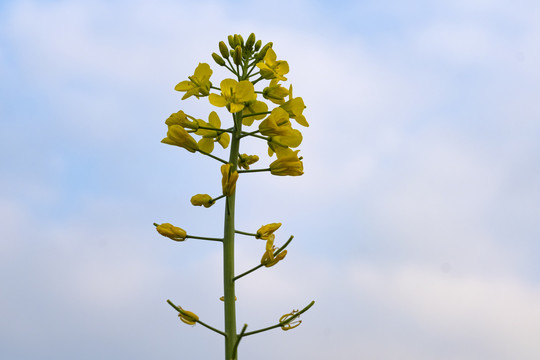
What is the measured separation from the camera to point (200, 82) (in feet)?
17.3

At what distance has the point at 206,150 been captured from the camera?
5.47 metres

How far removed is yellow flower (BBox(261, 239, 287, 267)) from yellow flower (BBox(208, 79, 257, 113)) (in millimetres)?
1250

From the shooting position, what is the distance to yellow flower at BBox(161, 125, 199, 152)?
5.09m

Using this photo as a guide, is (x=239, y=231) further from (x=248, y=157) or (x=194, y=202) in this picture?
(x=248, y=157)

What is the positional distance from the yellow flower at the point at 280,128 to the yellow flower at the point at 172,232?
1198 millimetres

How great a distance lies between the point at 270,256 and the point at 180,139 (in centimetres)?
138

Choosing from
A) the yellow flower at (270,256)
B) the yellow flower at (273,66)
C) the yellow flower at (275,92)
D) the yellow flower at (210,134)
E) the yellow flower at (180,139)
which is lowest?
the yellow flower at (270,256)

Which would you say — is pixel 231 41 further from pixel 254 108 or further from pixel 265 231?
pixel 265 231

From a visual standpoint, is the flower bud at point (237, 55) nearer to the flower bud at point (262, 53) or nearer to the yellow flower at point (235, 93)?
the flower bud at point (262, 53)

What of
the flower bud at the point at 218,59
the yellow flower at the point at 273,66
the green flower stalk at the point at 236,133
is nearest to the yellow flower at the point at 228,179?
the green flower stalk at the point at 236,133

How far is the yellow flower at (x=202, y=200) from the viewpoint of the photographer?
5.03 metres

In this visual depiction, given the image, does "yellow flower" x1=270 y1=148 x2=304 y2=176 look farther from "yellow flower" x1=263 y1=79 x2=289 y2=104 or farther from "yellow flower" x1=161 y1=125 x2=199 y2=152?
"yellow flower" x1=161 y1=125 x2=199 y2=152

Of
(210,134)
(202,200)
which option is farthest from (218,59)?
(202,200)

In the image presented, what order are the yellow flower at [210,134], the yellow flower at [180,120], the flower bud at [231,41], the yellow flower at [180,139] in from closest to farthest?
1. the yellow flower at [180,139]
2. the yellow flower at [180,120]
3. the yellow flower at [210,134]
4. the flower bud at [231,41]
